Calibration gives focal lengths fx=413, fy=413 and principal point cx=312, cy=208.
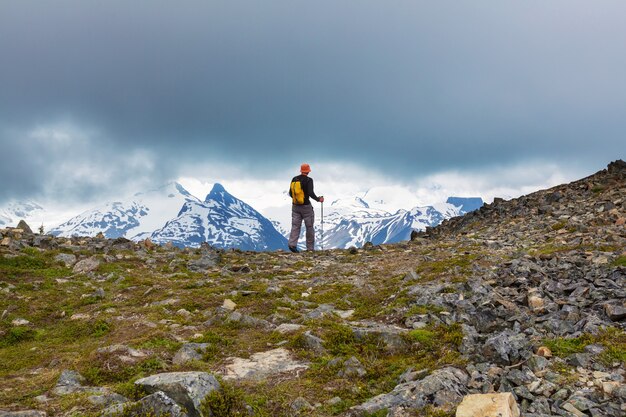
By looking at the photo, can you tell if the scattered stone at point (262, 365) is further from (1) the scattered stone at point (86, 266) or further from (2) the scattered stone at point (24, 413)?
(1) the scattered stone at point (86, 266)

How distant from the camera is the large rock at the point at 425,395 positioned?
21.0 ft

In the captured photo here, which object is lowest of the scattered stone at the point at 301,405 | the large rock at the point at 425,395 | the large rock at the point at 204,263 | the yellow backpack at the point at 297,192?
the scattered stone at the point at 301,405

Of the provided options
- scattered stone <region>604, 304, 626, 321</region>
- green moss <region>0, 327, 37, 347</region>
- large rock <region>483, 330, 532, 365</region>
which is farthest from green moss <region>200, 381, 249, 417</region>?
scattered stone <region>604, 304, 626, 321</region>

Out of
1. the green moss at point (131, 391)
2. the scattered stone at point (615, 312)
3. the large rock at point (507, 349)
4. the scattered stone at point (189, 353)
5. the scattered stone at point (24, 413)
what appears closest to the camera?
the scattered stone at point (24, 413)

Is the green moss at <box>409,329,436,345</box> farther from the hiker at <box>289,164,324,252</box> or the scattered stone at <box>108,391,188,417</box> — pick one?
the hiker at <box>289,164,324,252</box>

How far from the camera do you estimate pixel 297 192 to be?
28.1m

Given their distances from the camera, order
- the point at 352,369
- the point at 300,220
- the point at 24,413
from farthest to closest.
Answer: the point at 300,220 → the point at 352,369 → the point at 24,413

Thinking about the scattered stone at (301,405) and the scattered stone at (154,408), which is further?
the scattered stone at (301,405)

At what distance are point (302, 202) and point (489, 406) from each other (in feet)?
75.3

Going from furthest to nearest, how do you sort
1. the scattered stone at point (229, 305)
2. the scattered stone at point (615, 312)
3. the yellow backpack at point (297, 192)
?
the yellow backpack at point (297, 192), the scattered stone at point (229, 305), the scattered stone at point (615, 312)

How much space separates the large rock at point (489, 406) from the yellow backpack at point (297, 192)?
22.5 metres

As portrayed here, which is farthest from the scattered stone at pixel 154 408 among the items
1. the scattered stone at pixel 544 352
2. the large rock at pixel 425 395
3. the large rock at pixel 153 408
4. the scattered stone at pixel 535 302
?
the scattered stone at pixel 535 302

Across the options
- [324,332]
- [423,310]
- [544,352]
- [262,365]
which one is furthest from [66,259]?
[544,352]

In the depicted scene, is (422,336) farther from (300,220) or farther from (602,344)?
(300,220)
